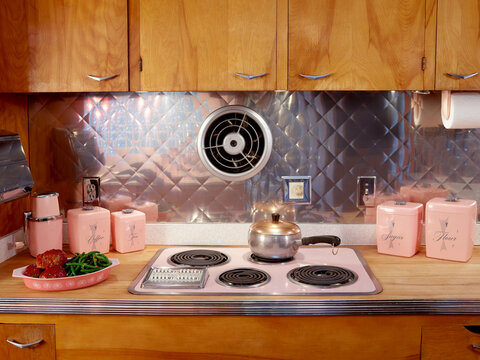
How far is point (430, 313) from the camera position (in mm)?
1601

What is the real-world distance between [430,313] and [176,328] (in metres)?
0.88

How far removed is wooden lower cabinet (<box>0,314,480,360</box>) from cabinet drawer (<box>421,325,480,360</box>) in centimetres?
2

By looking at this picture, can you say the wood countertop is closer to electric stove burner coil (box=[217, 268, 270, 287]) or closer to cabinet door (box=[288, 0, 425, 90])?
electric stove burner coil (box=[217, 268, 270, 287])

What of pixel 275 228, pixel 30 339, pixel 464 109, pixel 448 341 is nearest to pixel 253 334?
pixel 275 228

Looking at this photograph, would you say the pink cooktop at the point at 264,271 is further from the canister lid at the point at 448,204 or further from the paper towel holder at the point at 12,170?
the paper towel holder at the point at 12,170

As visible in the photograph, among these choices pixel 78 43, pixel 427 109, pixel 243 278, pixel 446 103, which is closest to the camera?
pixel 243 278

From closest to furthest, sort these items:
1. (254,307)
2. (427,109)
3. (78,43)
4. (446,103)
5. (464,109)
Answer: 1. (254,307)
2. (78,43)
3. (464,109)
4. (446,103)
5. (427,109)

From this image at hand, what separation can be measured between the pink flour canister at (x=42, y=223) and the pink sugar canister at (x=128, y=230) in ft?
0.82

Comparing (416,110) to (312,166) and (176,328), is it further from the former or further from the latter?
(176,328)

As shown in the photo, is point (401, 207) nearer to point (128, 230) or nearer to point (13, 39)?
point (128, 230)

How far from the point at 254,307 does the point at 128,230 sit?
2.62ft

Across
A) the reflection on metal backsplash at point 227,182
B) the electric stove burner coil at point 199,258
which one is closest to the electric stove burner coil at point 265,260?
the electric stove burner coil at point 199,258

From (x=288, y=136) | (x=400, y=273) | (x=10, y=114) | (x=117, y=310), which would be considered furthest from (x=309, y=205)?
(x=10, y=114)

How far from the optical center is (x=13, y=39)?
1888mm
